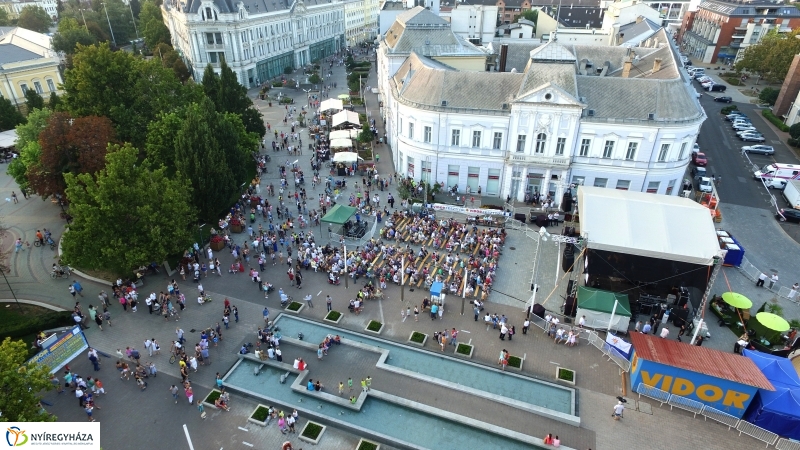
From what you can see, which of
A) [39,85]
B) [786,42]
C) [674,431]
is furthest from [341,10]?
[674,431]

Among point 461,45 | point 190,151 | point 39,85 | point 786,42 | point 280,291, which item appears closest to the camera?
point 280,291

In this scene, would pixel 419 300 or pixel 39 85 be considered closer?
pixel 419 300

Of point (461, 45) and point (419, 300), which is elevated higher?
point (461, 45)

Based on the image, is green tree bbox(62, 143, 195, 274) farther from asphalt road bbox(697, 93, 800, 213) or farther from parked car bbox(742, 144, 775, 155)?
parked car bbox(742, 144, 775, 155)

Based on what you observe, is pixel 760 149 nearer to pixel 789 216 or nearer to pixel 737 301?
pixel 789 216

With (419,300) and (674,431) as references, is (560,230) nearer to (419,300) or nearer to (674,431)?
(419,300)

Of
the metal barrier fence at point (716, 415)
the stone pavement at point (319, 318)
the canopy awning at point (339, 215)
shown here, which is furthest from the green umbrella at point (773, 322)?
the canopy awning at point (339, 215)

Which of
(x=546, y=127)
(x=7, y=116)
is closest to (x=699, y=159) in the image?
(x=546, y=127)
